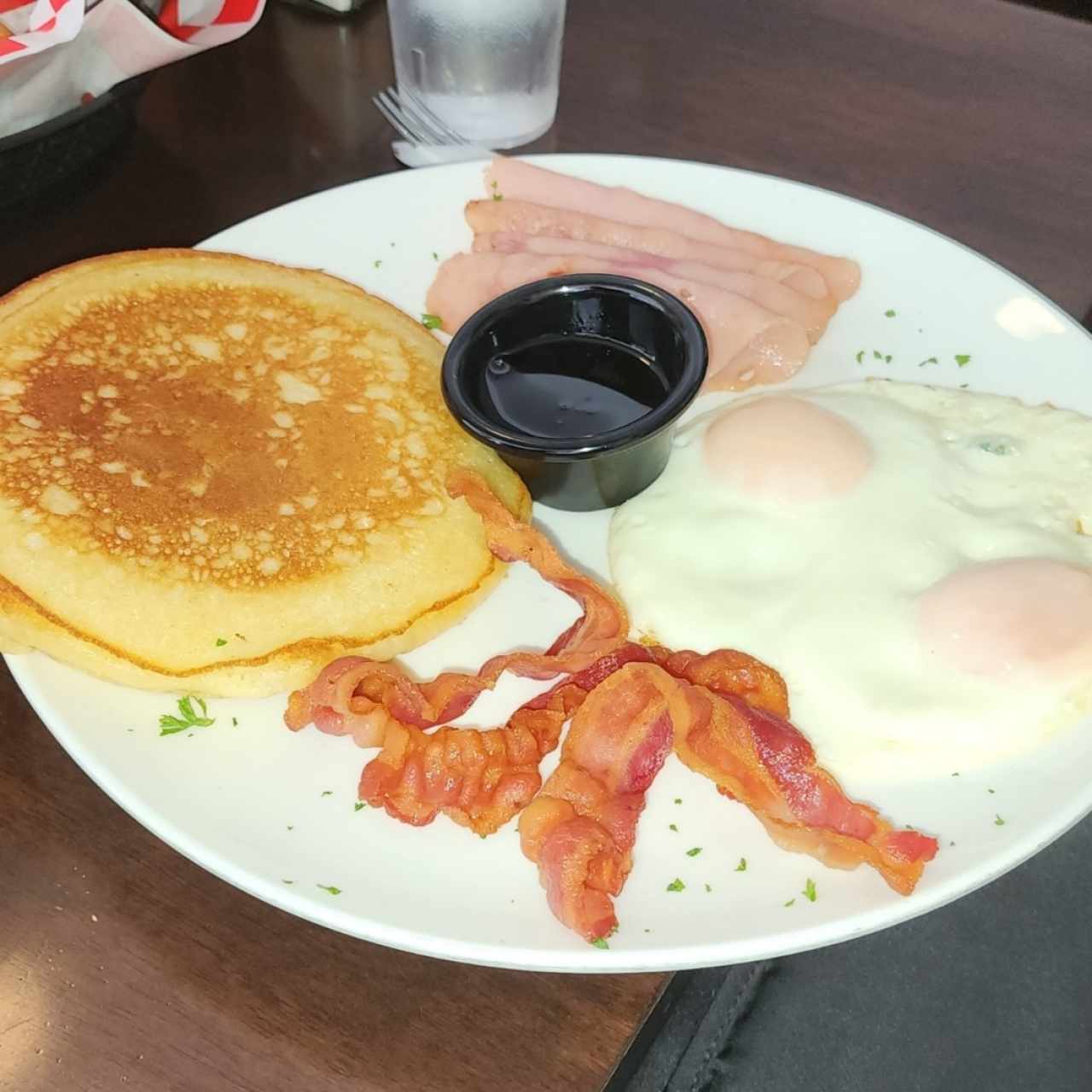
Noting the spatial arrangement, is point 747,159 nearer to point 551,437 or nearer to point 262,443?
point 551,437

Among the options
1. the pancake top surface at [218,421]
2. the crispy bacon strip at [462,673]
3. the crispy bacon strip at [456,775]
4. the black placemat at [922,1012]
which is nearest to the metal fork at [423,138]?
the pancake top surface at [218,421]

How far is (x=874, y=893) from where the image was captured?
1.30 metres

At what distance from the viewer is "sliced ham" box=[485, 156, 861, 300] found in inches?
82.4

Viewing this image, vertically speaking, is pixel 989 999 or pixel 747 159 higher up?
pixel 747 159

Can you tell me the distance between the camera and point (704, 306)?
2016mm

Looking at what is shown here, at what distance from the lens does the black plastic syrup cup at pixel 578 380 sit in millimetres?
1673

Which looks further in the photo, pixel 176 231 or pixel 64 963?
pixel 176 231

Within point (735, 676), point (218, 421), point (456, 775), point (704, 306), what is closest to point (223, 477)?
point (218, 421)

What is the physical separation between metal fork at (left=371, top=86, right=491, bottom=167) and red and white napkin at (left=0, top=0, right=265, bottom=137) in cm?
36

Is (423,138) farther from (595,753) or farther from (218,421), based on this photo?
(595,753)

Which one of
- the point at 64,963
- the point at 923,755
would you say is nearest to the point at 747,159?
the point at 923,755

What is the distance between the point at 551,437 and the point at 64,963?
3.10ft

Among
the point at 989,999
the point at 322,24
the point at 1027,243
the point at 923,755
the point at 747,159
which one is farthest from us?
the point at 322,24

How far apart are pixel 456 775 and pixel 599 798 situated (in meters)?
0.18
